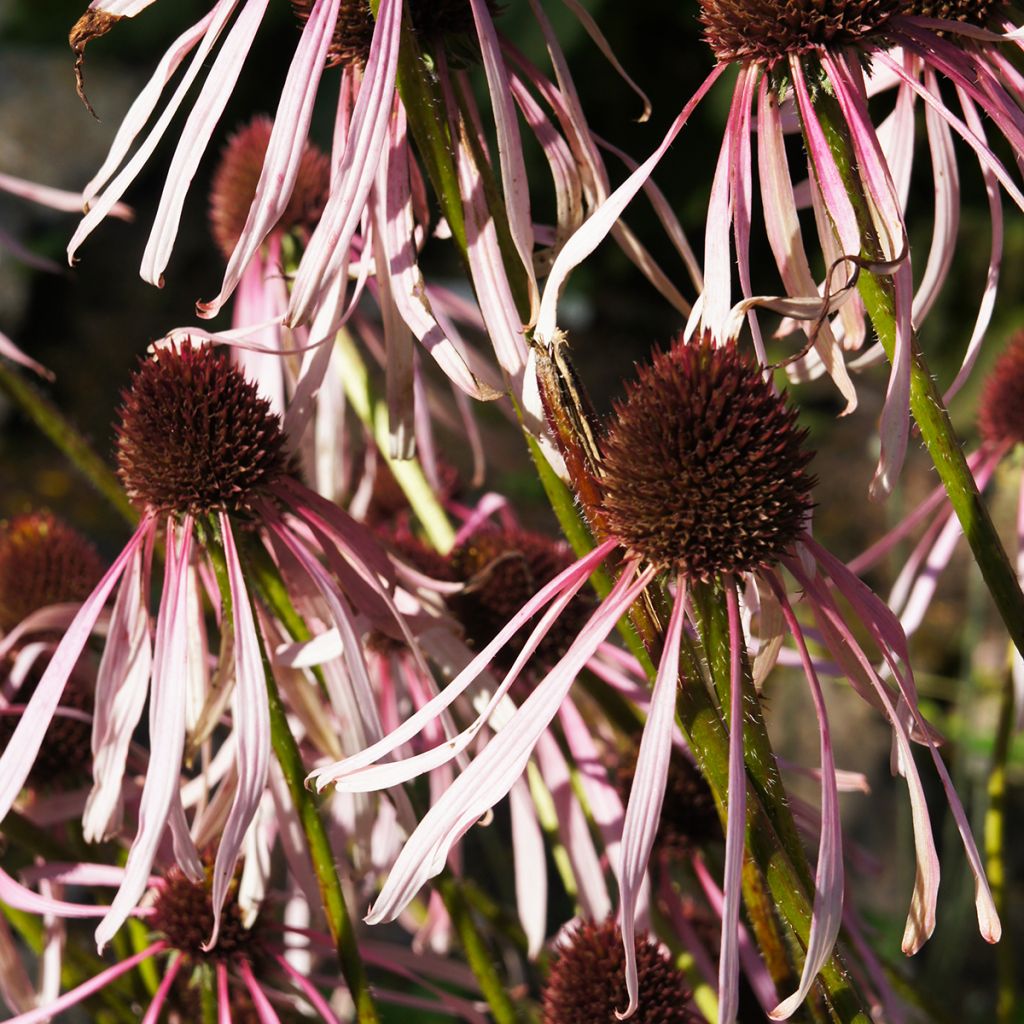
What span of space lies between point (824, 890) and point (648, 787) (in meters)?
0.07

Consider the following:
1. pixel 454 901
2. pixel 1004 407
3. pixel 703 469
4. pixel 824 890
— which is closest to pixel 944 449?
pixel 703 469

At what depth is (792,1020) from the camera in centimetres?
70

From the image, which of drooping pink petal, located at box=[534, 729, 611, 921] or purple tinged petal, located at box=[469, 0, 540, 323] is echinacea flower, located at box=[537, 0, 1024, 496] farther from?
drooping pink petal, located at box=[534, 729, 611, 921]

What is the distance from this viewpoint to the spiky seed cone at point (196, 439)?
2.28ft

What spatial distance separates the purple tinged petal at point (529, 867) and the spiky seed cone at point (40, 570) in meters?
0.34

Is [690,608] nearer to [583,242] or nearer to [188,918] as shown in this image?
[583,242]

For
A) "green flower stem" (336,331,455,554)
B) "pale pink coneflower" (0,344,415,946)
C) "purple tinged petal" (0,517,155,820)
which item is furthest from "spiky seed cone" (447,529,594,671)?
"purple tinged petal" (0,517,155,820)

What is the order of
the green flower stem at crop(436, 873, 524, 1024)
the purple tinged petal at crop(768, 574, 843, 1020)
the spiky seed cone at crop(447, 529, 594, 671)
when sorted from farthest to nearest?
the spiky seed cone at crop(447, 529, 594, 671), the green flower stem at crop(436, 873, 524, 1024), the purple tinged petal at crop(768, 574, 843, 1020)

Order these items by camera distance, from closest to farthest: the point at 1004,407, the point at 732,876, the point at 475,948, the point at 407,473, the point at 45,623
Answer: the point at 732,876 < the point at 475,948 < the point at 45,623 < the point at 407,473 < the point at 1004,407

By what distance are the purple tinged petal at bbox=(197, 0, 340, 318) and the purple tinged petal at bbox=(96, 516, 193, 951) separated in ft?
0.50

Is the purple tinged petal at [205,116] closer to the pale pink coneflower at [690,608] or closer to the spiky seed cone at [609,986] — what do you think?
the pale pink coneflower at [690,608]

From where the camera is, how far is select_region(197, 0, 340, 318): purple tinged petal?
21.4 inches

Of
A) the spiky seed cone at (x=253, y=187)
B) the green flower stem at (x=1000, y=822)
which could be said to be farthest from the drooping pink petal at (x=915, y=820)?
the spiky seed cone at (x=253, y=187)

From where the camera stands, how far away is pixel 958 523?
729 millimetres
